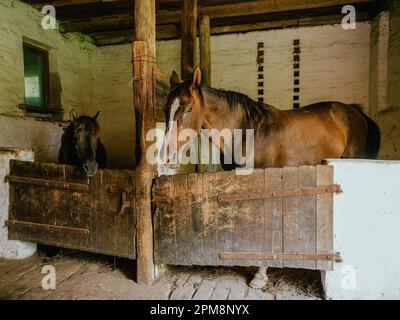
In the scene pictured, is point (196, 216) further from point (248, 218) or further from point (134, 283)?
point (134, 283)

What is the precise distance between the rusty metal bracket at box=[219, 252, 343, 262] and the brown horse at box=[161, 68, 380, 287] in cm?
33

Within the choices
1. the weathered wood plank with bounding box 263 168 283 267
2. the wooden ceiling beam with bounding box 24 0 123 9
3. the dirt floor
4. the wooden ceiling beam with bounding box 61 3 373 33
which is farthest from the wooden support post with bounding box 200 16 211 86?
the dirt floor

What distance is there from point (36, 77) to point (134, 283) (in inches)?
215

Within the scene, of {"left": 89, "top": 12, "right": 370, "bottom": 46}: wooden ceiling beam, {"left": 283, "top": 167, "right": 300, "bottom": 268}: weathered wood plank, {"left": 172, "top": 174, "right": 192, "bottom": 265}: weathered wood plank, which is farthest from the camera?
{"left": 89, "top": 12, "right": 370, "bottom": 46}: wooden ceiling beam

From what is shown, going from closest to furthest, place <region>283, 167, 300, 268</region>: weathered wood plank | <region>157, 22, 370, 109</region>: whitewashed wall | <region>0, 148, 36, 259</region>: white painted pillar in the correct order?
<region>283, 167, 300, 268</region>: weathered wood plank, <region>0, 148, 36, 259</region>: white painted pillar, <region>157, 22, 370, 109</region>: whitewashed wall

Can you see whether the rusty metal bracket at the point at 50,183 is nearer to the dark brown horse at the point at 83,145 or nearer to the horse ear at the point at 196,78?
the dark brown horse at the point at 83,145

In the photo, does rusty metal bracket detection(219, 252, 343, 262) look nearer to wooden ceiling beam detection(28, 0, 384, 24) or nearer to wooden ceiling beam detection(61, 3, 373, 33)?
wooden ceiling beam detection(28, 0, 384, 24)

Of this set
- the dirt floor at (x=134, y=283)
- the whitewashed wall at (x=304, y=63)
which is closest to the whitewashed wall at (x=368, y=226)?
the dirt floor at (x=134, y=283)

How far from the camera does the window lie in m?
5.92

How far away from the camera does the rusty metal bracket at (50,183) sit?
315cm

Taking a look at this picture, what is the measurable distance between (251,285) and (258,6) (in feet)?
17.0

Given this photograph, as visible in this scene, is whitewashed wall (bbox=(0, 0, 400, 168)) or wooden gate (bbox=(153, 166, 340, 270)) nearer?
wooden gate (bbox=(153, 166, 340, 270))

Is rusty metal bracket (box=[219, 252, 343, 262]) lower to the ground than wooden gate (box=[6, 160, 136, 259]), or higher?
lower

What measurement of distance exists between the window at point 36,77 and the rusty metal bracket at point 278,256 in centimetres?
521
